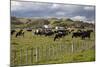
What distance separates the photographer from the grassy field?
2.48 meters

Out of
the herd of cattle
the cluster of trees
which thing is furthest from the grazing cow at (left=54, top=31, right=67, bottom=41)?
the cluster of trees

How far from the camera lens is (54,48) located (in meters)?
2.63

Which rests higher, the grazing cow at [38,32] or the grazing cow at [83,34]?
the grazing cow at [38,32]

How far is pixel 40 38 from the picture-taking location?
2568mm

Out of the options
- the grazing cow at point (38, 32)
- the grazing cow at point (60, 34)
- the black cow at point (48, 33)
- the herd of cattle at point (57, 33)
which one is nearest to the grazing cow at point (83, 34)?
the herd of cattle at point (57, 33)

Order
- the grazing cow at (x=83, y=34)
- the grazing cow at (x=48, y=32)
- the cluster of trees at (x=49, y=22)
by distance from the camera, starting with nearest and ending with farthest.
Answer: the cluster of trees at (x=49, y=22)
the grazing cow at (x=48, y=32)
the grazing cow at (x=83, y=34)

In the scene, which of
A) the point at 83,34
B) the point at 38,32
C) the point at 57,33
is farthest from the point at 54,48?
the point at 83,34

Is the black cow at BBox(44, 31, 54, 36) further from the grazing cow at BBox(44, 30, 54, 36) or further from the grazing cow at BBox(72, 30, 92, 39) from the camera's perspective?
the grazing cow at BBox(72, 30, 92, 39)

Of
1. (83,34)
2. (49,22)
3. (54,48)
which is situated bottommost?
(54,48)

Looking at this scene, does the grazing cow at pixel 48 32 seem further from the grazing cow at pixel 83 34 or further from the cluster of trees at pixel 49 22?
the grazing cow at pixel 83 34

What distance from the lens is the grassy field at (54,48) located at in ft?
8.13

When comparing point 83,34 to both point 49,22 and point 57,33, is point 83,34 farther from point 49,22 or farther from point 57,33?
point 49,22

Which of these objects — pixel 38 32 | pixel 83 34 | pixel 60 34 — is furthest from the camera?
pixel 83 34
